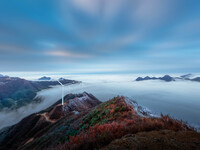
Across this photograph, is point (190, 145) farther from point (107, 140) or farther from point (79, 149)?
point (79, 149)

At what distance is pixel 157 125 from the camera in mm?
4738

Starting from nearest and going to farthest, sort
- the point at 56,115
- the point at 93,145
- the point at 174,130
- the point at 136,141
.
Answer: the point at 136,141
the point at 93,145
the point at 174,130
the point at 56,115

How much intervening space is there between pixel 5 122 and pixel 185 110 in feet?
479

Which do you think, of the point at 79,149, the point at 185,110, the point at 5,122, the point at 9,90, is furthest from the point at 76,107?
the point at 9,90

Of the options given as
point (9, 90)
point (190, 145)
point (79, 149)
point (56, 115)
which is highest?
point (190, 145)

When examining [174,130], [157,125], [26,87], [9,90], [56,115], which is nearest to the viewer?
[174,130]

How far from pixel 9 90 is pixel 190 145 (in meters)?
241

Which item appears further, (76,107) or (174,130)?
(76,107)

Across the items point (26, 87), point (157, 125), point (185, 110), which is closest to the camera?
point (157, 125)

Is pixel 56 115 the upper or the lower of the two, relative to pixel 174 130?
lower

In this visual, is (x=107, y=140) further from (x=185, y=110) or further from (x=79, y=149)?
(x=185, y=110)

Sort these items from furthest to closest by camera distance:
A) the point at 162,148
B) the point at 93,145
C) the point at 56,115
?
the point at 56,115, the point at 93,145, the point at 162,148

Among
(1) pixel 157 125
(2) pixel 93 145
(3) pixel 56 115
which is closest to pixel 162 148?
(1) pixel 157 125

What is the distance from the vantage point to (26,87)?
184 m
